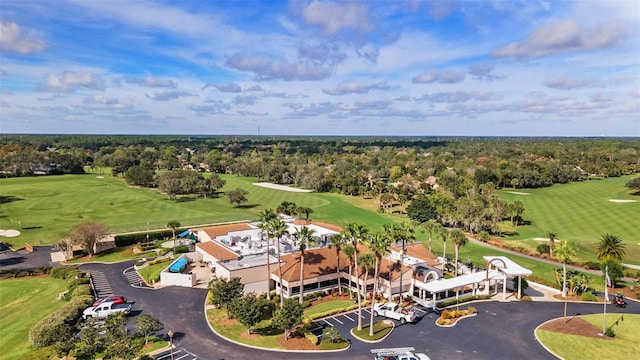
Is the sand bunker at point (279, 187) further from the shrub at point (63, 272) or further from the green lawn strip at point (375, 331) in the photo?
the green lawn strip at point (375, 331)

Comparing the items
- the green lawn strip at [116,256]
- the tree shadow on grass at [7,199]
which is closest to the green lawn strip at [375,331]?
the green lawn strip at [116,256]

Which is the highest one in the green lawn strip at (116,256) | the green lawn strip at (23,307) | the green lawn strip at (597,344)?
the green lawn strip at (597,344)

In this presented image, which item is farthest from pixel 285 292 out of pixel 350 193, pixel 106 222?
pixel 350 193

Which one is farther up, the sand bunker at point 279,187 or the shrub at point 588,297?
the sand bunker at point 279,187

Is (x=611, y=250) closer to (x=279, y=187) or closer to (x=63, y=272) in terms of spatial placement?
(x=63, y=272)

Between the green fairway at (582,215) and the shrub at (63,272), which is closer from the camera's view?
the shrub at (63,272)

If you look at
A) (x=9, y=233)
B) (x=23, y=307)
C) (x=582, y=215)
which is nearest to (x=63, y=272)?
(x=23, y=307)

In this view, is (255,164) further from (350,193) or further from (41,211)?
(41,211)

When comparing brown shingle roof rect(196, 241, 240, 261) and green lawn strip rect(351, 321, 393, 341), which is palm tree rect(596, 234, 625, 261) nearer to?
green lawn strip rect(351, 321, 393, 341)
